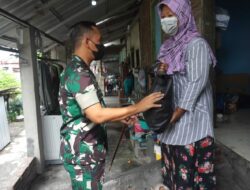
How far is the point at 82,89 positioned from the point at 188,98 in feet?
2.01

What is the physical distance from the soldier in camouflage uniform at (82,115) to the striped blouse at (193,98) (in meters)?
0.20

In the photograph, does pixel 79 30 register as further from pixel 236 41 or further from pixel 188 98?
pixel 236 41

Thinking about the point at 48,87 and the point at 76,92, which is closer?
the point at 76,92

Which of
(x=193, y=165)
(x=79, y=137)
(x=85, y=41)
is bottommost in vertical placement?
(x=193, y=165)

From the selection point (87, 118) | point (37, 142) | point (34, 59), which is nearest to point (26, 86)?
point (34, 59)

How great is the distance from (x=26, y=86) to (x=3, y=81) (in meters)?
5.13

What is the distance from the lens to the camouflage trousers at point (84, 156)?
1.50 metres

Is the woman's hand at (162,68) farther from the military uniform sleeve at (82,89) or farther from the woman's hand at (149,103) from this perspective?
the military uniform sleeve at (82,89)

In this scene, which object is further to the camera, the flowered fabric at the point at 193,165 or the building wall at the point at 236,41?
the building wall at the point at 236,41

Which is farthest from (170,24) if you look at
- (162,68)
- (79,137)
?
(79,137)

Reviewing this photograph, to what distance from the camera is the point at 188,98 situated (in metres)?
1.46

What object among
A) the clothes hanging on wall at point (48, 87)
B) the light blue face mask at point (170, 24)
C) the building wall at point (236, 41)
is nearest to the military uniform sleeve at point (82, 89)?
the light blue face mask at point (170, 24)

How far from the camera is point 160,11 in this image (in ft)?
5.22

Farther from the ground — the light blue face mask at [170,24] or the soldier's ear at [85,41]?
the light blue face mask at [170,24]
